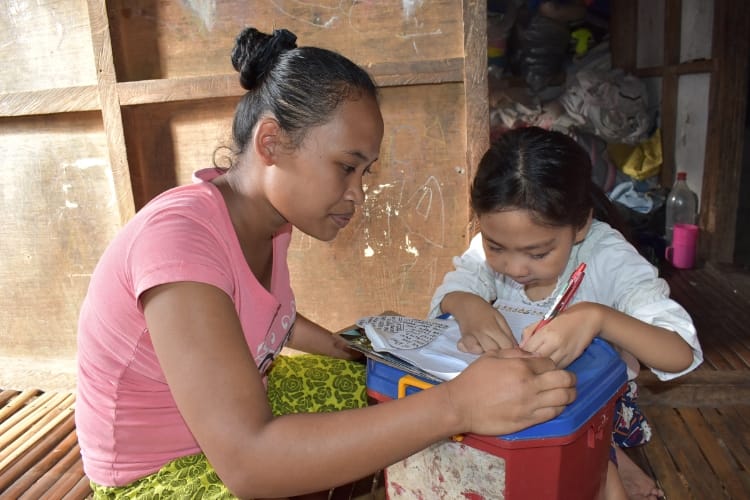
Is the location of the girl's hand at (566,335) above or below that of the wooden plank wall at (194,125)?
below

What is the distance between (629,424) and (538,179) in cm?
75

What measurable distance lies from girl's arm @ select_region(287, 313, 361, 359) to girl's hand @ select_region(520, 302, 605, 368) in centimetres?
64

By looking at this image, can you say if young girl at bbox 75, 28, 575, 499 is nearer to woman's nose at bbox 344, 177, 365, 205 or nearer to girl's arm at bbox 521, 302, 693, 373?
woman's nose at bbox 344, 177, 365, 205

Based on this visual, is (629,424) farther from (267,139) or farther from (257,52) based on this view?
(257,52)

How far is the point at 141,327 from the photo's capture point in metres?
1.02

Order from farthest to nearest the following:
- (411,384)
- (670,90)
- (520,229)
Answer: (670,90)
(520,229)
(411,384)

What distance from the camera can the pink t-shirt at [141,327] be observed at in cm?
95

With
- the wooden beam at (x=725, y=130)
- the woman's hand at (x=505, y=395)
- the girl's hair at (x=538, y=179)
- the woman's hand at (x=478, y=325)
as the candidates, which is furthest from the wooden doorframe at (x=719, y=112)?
the woman's hand at (x=505, y=395)

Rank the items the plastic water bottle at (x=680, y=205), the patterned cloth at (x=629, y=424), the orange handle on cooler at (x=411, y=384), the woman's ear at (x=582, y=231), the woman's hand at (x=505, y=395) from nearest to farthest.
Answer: the woman's hand at (x=505, y=395) → the orange handle on cooler at (x=411, y=384) → the woman's ear at (x=582, y=231) → the patterned cloth at (x=629, y=424) → the plastic water bottle at (x=680, y=205)

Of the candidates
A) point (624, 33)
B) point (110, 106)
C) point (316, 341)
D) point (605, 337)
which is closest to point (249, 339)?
point (316, 341)

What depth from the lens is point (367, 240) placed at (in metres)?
1.92

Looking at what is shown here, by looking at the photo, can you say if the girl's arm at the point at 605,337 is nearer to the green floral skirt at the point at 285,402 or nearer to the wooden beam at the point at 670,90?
the green floral skirt at the point at 285,402

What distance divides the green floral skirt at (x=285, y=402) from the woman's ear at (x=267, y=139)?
603mm

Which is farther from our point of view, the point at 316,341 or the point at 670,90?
the point at 670,90
